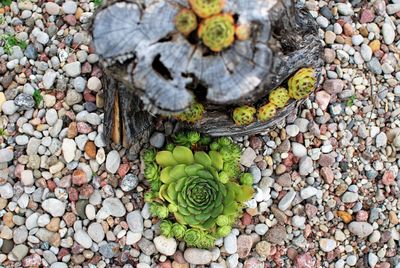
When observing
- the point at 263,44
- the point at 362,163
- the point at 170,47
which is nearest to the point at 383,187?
the point at 362,163

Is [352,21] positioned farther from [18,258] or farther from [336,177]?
[18,258]

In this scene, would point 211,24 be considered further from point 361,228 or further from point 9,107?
point 361,228

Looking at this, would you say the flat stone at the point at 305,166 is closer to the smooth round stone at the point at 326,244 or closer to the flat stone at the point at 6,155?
the smooth round stone at the point at 326,244

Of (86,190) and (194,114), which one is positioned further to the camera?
(86,190)

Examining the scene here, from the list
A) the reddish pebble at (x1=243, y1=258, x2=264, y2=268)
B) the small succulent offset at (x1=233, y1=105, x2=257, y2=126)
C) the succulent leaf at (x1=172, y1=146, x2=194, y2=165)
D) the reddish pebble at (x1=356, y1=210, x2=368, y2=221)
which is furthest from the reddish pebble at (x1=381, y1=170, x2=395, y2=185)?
the succulent leaf at (x1=172, y1=146, x2=194, y2=165)

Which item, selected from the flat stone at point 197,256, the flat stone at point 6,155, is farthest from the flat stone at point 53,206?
the flat stone at point 197,256

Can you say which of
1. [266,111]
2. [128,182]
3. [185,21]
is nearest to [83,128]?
[128,182]
